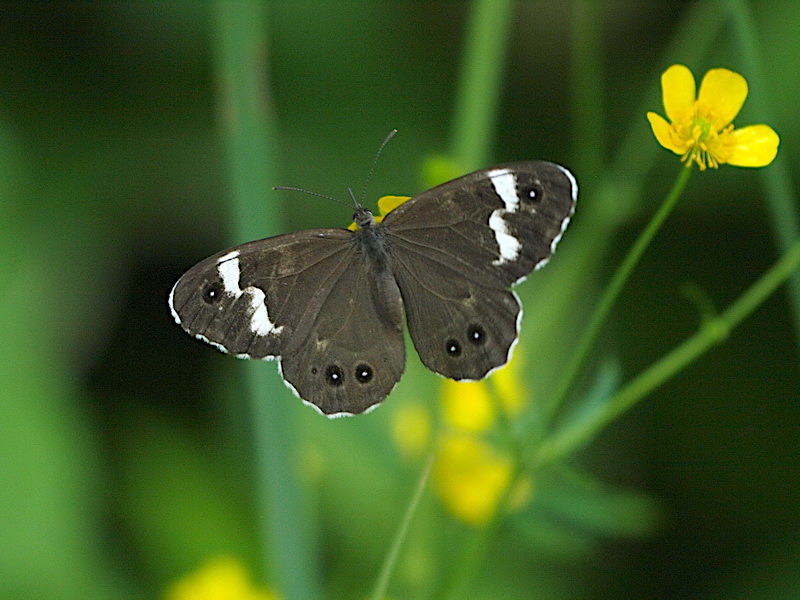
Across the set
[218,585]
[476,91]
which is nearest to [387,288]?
[476,91]

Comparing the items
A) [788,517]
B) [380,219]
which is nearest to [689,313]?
[788,517]

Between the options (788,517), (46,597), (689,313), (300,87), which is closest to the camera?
(46,597)

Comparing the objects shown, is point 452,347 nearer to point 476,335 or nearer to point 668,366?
point 476,335

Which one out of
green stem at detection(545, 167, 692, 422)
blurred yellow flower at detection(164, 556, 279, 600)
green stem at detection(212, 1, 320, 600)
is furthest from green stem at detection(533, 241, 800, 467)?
blurred yellow flower at detection(164, 556, 279, 600)

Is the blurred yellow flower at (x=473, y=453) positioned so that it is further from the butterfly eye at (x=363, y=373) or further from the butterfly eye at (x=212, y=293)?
the butterfly eye at (x=212, y=293)

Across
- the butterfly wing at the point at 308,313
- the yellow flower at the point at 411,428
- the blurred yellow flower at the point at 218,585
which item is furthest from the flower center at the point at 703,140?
the blurred yellow flower at the point at 218,585

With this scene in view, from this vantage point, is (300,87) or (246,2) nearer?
(246,2)

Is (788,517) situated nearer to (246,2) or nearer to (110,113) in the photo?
(246,2)

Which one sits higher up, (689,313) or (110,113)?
(110,113)

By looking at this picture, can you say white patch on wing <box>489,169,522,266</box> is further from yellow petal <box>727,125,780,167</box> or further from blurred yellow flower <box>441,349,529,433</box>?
blurred yellow flower <box>441,349,529,433</box>
